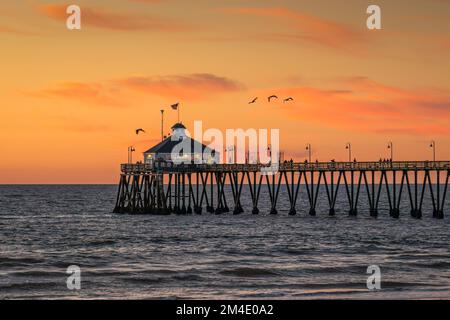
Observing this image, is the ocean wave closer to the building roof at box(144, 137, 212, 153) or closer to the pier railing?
the pier railing

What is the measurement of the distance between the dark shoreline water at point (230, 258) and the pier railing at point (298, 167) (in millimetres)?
Result: 4561

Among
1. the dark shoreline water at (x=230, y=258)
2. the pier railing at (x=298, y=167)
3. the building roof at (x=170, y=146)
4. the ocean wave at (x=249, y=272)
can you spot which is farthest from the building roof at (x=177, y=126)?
the ocean wave at (x=249, y=272)

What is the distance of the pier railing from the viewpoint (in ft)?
211

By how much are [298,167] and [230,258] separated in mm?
26928

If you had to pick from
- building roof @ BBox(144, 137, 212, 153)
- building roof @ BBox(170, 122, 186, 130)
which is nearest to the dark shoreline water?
building roof @ BBox(144, 137, 212, 153)

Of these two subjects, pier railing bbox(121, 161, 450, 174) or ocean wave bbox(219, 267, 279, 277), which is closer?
ocean wave bbox(219, 267, 279, 277)

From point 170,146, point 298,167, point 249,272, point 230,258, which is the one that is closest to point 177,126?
point 170,146

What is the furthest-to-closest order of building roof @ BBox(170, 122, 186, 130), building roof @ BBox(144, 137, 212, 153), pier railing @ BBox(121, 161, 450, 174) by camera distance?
building roof @ BBox(170, 122, 186, 130)
building roof @ BBox(144, 137, 212, 153)
pier railing @ BBox(121, 161, 450, 174)

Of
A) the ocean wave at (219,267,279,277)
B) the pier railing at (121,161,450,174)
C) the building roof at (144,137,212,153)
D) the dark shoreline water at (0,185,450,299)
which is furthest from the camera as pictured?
the building roof at (144,137,212,153)

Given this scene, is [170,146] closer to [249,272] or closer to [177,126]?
[177,126]

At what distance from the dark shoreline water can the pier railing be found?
4.56 m
